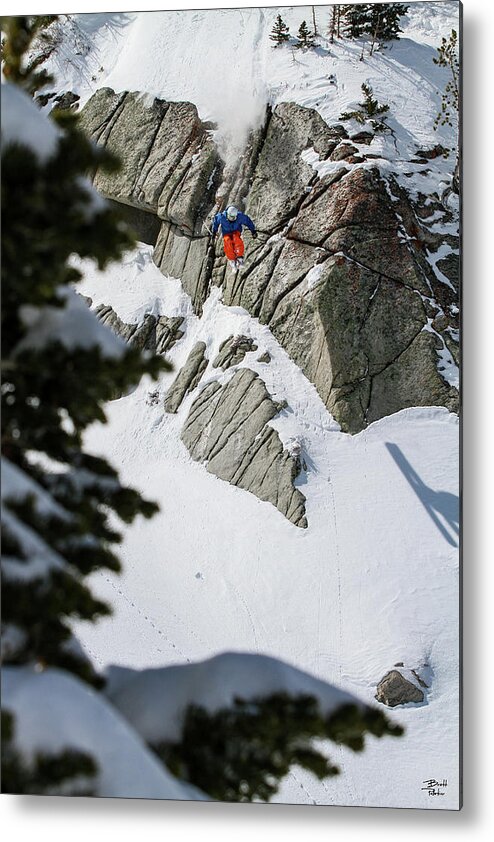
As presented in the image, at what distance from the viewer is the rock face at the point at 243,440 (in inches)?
312

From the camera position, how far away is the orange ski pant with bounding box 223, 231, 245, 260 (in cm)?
861

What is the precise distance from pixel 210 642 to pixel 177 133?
182 inches

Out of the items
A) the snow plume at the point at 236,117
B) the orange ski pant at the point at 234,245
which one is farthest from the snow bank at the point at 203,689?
the orange ski pant at the point at 234,245

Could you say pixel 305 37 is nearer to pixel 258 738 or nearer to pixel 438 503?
pixel 438 503

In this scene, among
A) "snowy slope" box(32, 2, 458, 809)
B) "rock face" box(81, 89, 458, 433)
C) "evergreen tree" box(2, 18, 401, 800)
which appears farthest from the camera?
"rock face" box(81, 89, 458, 433)

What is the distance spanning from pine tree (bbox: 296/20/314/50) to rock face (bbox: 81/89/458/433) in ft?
2.96

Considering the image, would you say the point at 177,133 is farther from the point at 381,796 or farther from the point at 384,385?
the point at 381,796

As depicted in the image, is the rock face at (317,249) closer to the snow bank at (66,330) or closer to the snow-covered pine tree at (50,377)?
the snow-covered pine tree at (50,377)

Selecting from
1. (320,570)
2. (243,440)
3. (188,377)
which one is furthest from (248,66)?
(320,570)

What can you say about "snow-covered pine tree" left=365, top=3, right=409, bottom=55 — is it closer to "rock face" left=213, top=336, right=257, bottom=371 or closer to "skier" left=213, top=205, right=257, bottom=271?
"skier" left=213, top=205, right=257, bottom=271

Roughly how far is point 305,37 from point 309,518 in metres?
3.49

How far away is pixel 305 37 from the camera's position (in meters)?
6.77

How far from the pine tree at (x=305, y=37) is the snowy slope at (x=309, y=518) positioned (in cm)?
9
